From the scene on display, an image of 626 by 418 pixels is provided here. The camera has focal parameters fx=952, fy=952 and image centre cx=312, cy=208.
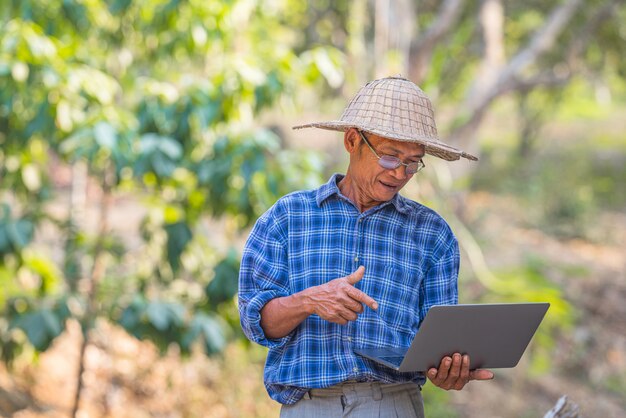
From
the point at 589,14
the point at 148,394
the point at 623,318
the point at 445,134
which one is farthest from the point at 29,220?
the point at 589,14

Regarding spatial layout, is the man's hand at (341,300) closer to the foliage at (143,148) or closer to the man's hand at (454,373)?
the man's hand at (454,373)

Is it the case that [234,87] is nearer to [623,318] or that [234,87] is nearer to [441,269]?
[441,269]

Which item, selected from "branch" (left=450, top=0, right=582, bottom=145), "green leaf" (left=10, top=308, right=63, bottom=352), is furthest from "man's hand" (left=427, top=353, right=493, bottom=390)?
"branch" (left=450, top=0, right=582, bottom=145)

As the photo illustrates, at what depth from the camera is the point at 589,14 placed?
1099cm

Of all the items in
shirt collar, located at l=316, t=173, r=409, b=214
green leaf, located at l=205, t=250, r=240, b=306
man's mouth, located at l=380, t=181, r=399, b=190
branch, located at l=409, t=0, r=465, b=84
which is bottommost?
green leaf, located at l=205, t=250, r=240, b=306

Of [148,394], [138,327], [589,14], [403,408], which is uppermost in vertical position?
[589,14]

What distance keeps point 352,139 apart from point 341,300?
465 millimetres

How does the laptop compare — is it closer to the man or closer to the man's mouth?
the man

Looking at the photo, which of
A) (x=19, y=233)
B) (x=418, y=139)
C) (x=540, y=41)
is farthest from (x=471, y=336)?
(x=540, y=41)

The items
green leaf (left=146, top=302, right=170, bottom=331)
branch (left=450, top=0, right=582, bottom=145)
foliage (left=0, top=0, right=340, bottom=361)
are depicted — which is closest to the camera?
foliage (left=0, top=0, right=340, bottom=361)

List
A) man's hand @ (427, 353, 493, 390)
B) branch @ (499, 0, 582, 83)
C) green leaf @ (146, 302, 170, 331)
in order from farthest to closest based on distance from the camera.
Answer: branch @ (499, 0, 582, 83)
green leaf @ (146, 302, 170, 331)
man's hand @ (427, 353, 493, 390)

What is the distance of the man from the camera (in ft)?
7.23

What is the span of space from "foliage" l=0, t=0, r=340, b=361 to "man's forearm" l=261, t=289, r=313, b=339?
5.25 feet

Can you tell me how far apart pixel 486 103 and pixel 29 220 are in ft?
21.0
